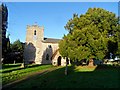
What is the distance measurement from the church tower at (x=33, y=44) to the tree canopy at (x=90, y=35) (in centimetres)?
2255

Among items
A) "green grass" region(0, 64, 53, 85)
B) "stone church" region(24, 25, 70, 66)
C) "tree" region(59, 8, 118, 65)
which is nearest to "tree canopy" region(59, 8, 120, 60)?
"tree" region(59, 8, 118, 65)

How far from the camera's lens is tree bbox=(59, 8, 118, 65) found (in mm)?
42594

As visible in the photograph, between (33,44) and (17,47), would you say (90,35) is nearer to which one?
(33,44)

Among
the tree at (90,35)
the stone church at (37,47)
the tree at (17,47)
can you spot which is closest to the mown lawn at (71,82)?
the tree at (90,35)

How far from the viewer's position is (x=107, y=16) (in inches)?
1852

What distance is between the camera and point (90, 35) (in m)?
43.1

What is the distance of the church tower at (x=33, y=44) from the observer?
70562 mm

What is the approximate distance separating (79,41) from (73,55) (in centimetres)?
267

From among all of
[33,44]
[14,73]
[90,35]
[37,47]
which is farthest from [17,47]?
[14,73]

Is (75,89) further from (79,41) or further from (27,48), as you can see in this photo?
(27,48)

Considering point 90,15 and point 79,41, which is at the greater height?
point 90,15

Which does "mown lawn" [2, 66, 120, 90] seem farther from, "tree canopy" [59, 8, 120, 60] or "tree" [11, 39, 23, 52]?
"tree" [11, 39, 23, 52]

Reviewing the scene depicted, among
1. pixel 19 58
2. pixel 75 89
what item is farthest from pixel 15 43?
pixel 75 89

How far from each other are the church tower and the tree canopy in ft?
74.0
